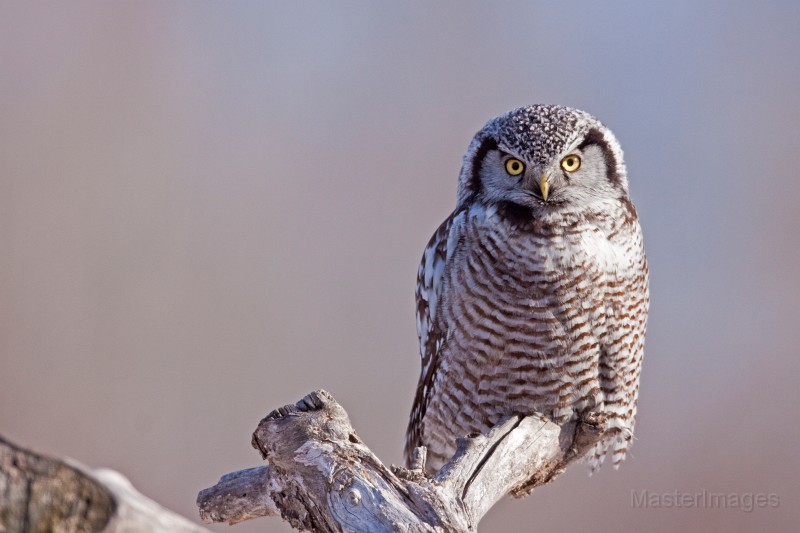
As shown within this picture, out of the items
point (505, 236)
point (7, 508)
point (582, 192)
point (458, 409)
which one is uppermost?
point (582, 192)

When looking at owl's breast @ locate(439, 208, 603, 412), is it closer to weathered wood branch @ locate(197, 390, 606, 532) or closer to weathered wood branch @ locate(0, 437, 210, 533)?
weathered wood branch @ locate(197, 390, 606, 532)

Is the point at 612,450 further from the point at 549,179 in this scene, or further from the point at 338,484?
the point at 338,484

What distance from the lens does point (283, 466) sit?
1.54m

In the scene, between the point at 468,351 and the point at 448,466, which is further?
the point at 468,351

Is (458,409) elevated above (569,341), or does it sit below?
below

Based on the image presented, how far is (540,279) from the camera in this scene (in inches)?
86.0

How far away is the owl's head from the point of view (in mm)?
2156

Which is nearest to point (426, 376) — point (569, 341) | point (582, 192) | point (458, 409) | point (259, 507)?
point (458, 409)

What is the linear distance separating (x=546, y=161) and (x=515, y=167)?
0.33ft

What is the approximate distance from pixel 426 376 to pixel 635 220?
0.79 metres

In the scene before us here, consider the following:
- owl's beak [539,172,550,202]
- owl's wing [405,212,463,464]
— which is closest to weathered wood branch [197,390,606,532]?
owl's wing [405,212,463,464]

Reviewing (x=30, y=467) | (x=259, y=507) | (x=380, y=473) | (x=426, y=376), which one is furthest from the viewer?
(x=426, y=376)

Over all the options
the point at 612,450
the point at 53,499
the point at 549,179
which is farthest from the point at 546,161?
the point at 53,499

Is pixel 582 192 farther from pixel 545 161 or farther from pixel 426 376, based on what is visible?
pixel 426 376
